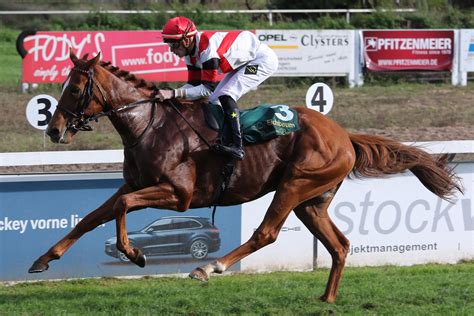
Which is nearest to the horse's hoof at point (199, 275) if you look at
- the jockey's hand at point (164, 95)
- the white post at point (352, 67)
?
the jockey's hand at point (164, 95)

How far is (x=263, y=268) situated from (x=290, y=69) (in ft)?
34.0

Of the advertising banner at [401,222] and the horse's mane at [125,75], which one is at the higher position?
the horse's mane at [125,75]

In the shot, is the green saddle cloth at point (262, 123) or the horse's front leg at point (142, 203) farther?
the green saddle cloth at point (262, 123)

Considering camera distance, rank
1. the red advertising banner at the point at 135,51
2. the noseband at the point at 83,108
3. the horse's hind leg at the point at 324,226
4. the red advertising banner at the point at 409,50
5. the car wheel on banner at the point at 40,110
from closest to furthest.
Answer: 1. the noseband at the point at 83,108
2. the horse's hind leg at the point at 324,226
3. the car wheel on banner at the point at 40,110
4. the red advertising banner at the point at 135,51
5. the red advertising banner at the point at 409,50

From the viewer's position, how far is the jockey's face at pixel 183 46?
657cm

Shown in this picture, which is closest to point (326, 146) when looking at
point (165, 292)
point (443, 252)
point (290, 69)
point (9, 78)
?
point (165, 292)

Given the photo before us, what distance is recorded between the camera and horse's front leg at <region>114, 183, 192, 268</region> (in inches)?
247

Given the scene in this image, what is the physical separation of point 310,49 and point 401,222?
10.1m

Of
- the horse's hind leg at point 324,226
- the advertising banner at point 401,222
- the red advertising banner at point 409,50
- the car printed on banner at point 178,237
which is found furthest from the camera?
the red advertising banner at point 409,50

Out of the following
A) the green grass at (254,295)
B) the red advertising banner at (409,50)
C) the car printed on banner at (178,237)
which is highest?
the red advertising banner at (409,50)

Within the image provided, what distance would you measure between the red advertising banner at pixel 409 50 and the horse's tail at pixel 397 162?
39.0ft

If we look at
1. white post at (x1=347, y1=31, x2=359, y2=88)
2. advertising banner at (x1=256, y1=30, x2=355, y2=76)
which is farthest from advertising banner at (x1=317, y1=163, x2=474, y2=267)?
white post at (x1=347, y1=31, x2=359, y2=88)

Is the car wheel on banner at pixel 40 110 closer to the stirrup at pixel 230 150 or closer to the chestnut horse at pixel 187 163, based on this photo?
the chestnut horse at pixel 187 163

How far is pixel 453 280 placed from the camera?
311 inches
